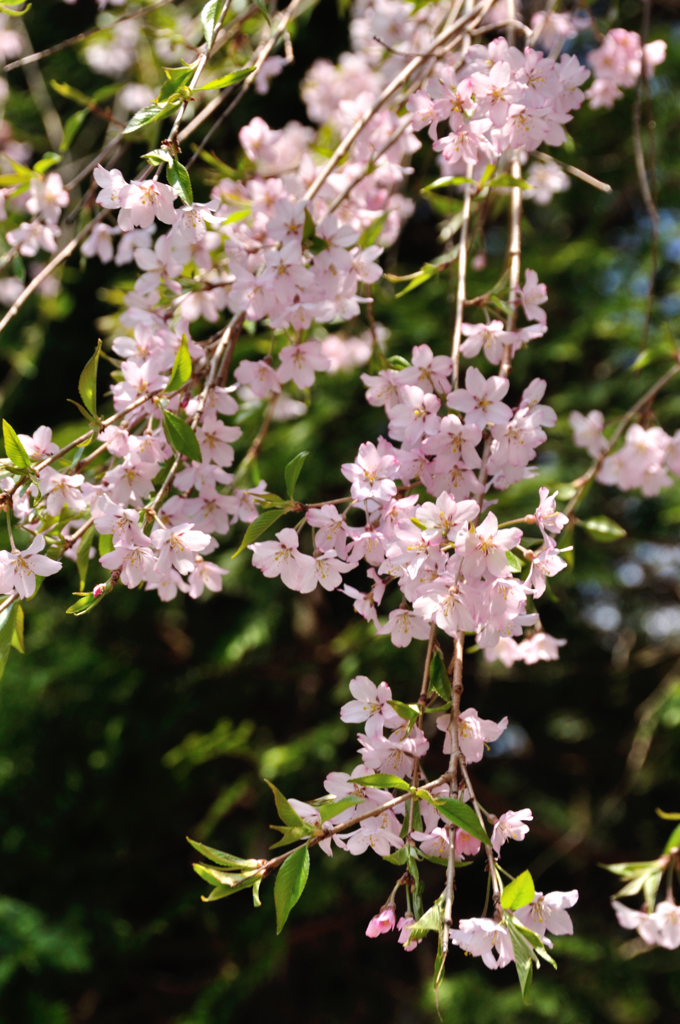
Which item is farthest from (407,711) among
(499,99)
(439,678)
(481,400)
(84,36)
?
(84,36)

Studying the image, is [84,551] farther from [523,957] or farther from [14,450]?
[523,957]

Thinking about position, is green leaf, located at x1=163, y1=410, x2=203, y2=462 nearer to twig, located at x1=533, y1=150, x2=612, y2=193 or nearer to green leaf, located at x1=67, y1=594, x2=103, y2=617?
green leaf, located at x1=67, y1=594, x2=103, y2=617

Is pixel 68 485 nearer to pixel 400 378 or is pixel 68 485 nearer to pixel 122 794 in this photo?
pixel 400 378

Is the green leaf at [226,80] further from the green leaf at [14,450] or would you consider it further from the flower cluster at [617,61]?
the flower cluster at [617,61]

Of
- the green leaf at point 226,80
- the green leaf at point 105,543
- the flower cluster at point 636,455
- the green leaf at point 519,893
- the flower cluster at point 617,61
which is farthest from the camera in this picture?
the flower cluster at point 617,61

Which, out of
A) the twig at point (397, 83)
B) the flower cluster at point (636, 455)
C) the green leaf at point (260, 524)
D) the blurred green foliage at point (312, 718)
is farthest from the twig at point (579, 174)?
the blurred green foliage at point (312, 718)

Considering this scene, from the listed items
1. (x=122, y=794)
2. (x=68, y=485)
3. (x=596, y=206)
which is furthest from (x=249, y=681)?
(x=596, y=206)
